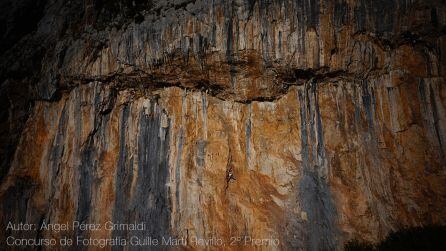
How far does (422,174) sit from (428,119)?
1.88m

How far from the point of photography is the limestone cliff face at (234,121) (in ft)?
35.8

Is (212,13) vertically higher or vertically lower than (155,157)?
higher

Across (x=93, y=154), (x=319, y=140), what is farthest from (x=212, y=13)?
(x=93, y=154)

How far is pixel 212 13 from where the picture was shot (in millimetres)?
11742

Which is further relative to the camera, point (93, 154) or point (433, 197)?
point (93, 154)

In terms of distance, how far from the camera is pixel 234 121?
12641 mm

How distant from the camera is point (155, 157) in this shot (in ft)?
40.2

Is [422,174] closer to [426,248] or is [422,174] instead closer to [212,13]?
[426,248]

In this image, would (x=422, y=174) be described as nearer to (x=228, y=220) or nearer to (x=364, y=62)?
(x=364, y=62)

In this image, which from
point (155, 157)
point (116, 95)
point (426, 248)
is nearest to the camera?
point (426, 248)

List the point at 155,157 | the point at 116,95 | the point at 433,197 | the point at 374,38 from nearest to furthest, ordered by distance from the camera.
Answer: the point at 433,197 < the point at 374,38 < the point at 155,157 < the point at 116,95

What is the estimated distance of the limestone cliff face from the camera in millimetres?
10898

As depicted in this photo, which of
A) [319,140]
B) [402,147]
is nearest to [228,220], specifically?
[319,140]

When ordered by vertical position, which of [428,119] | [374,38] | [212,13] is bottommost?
[428,119]
